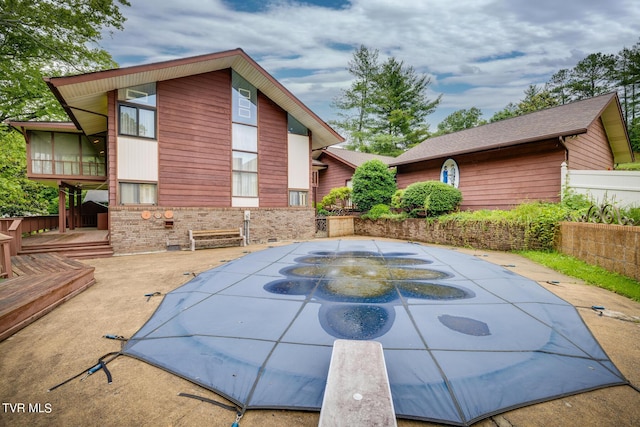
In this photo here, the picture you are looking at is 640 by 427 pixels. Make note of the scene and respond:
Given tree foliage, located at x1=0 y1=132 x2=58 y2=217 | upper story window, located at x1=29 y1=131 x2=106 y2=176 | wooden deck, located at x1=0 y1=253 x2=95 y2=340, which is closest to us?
wooden deck, located at x1=0 y1=253 x2=95 y2=340

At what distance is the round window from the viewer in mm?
11602

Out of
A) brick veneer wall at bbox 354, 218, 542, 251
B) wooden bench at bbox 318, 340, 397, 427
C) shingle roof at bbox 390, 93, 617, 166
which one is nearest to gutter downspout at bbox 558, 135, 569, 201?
shingle roof at bbox 390, 93, 617, 166

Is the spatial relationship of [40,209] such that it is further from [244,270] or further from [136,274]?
[244,270]

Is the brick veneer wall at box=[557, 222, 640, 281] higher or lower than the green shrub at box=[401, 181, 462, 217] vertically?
lower

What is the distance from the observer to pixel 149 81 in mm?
8414

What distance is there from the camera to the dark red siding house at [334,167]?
16656 mm

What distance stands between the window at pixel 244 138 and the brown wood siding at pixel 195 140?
0.26 m

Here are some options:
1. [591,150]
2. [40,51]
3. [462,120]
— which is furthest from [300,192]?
[462,120]

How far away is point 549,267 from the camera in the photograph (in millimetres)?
5762

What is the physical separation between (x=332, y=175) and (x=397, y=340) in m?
15.9

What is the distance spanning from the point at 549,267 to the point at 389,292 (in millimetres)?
4662

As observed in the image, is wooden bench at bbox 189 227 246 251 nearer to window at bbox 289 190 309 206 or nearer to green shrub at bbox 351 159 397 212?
window at bbox 289 190 309 206

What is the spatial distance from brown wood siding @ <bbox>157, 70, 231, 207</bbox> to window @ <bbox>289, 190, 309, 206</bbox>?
9.30 feet

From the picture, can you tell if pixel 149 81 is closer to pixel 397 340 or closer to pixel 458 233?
pixel 397 340
